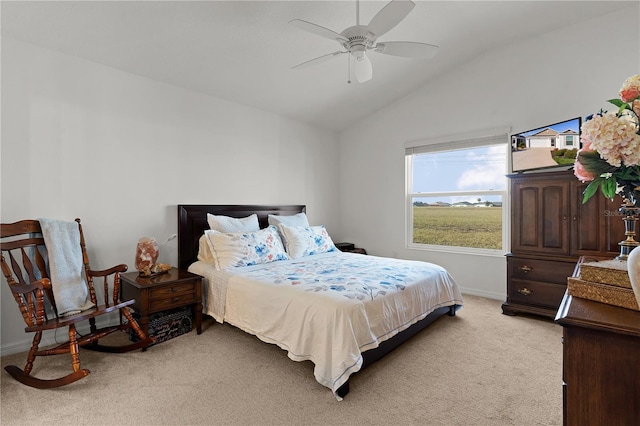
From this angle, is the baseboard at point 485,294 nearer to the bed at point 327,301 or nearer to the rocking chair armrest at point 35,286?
the bed at point 327,301

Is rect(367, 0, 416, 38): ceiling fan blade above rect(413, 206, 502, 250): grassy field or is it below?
above

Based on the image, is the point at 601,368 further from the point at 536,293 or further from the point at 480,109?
the point at 480,109

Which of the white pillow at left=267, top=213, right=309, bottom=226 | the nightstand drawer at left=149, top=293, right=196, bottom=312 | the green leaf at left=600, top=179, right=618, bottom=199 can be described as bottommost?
the nightstand drawer at left=149, top=293, right=196, bottom=312

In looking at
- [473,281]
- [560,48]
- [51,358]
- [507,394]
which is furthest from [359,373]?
[560,48]

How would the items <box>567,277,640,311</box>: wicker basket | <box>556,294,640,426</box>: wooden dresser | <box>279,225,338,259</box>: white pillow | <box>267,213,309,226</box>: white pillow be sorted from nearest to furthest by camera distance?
<box>556,294,640,426</box>: wooden dresser, <box>567,277,640,311</box>: wicker basket, <box>279,225,338,259</box>: white pillow, <box>267,213,309,226</box>: white pillow

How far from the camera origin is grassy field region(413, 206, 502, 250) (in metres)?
4.14

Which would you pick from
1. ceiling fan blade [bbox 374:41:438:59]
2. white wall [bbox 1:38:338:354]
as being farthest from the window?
white wall [bbox 1:38:338:354]

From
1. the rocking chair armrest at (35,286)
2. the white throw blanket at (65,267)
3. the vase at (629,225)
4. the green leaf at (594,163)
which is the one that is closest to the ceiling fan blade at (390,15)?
the green leaf at (594,163)

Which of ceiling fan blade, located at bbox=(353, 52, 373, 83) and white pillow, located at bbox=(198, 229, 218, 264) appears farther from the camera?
white pillow, located at bbox=(198, 229, 218, 264)

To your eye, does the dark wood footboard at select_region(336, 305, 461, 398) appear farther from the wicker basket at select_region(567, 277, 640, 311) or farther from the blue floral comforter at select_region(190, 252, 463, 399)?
the wicker basket at select_region(567, 277, 640, 311)

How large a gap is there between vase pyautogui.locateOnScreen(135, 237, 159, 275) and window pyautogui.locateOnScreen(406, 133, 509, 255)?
134 inches

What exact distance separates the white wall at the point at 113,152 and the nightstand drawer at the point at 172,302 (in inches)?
32.1

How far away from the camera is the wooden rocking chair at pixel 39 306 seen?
2029 millimetres

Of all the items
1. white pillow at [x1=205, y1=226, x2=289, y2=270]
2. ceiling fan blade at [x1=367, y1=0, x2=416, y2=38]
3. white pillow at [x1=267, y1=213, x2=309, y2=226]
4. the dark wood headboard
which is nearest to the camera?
ceiling fan blade at [x1=367, y1=0, x2=416, y2=38]
